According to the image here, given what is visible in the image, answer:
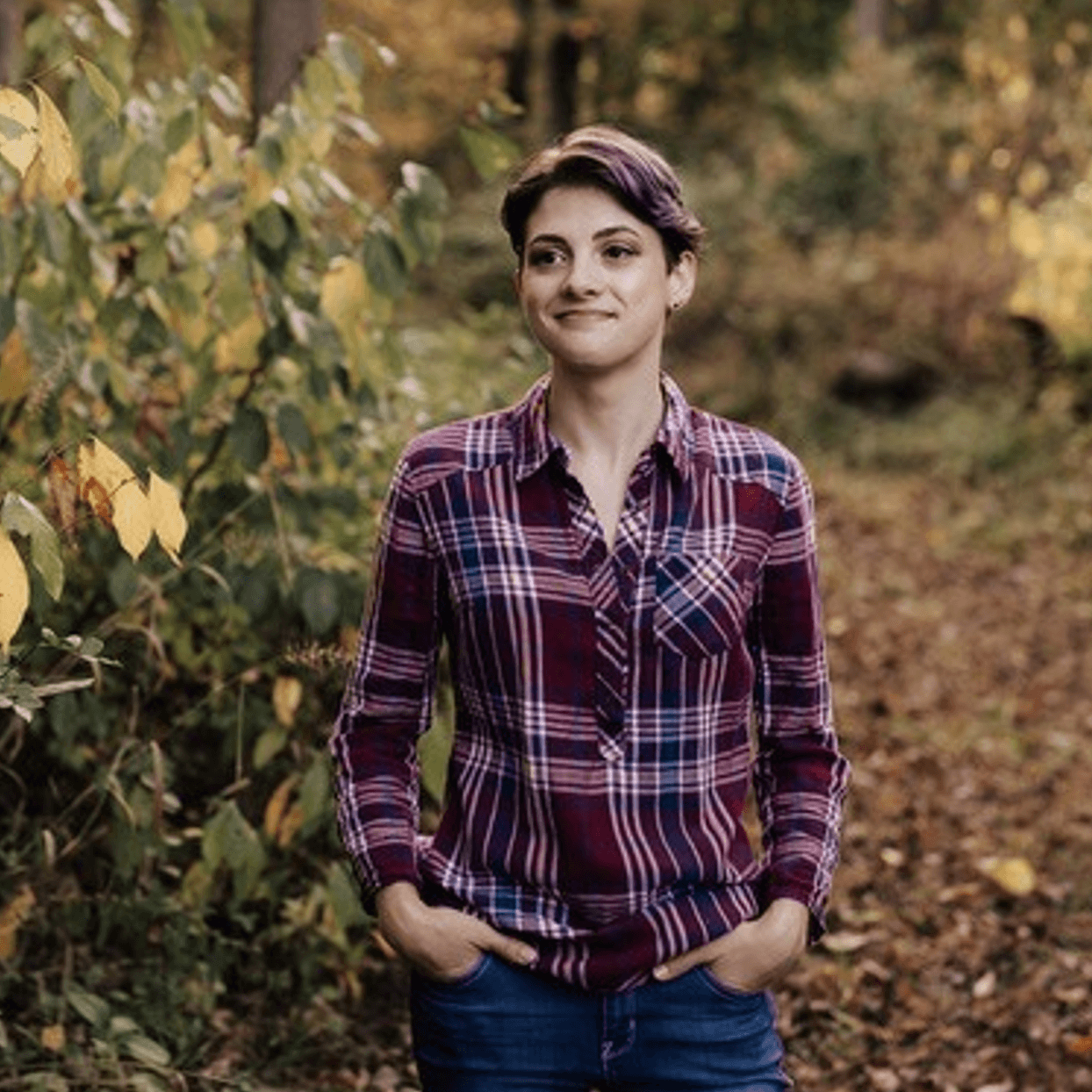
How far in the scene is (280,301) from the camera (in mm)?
3998

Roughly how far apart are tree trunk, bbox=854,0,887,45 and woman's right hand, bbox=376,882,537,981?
57.1ft

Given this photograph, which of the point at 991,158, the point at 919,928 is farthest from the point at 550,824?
the point at 991,158

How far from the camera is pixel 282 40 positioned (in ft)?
16.5

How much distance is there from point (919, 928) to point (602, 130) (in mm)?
3561

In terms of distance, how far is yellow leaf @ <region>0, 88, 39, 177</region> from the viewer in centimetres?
217

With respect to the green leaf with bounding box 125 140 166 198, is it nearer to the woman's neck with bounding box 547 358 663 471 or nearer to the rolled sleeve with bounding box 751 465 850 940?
the woman's neck with bounding box 547 358 663 471

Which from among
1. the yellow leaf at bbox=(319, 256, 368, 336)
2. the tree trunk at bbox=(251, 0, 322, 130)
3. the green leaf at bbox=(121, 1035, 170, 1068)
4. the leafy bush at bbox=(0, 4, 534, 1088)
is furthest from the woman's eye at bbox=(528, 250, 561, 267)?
the tree trunk at bbox=(251, 0, 322, 130)

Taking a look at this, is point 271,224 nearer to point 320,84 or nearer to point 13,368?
point 320,84

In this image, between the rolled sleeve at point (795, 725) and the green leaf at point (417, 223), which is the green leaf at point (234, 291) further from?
the rolled sleeve at point (795, 725)

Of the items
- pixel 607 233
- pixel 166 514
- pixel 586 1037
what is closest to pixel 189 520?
pixel 166 514

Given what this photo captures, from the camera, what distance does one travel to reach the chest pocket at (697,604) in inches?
95.0

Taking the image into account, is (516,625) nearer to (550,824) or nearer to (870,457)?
(550,824)

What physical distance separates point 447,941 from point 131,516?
626 mm

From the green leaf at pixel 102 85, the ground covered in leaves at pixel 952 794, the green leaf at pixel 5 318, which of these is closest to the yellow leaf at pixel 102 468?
the green leaf at pixel 102 85
